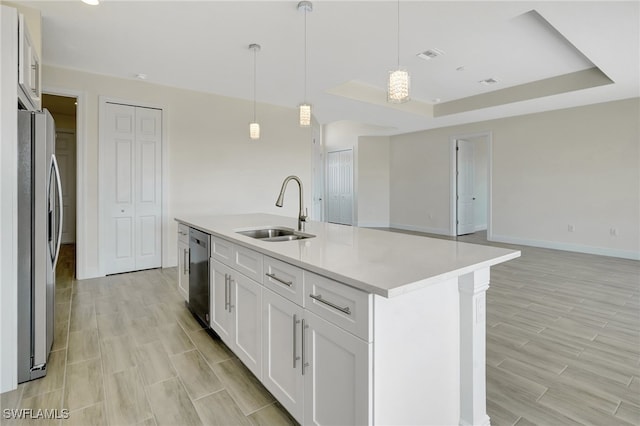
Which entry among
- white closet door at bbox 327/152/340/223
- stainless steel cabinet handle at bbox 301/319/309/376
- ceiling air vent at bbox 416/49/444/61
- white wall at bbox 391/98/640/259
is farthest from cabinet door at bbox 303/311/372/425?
white closet door at bbox 327/152/340/223

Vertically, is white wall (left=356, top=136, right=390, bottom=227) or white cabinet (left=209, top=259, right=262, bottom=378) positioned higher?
white wall (left=356, top=136, right=390, bottom=227)

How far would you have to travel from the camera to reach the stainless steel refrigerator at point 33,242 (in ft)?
6.34

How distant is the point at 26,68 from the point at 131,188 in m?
2.47

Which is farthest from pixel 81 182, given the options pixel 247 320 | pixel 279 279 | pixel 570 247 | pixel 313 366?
pixel 570 247

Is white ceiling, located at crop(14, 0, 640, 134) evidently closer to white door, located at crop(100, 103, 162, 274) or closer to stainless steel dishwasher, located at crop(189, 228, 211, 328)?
white door, located at crop(100, 103, 162, 274)

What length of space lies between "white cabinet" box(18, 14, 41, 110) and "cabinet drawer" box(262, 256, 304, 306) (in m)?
1.92

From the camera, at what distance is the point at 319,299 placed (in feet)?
4.32

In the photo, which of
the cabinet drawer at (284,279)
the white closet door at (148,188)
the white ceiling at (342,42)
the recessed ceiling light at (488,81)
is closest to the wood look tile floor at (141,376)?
the cabinet drawer at (284,279)

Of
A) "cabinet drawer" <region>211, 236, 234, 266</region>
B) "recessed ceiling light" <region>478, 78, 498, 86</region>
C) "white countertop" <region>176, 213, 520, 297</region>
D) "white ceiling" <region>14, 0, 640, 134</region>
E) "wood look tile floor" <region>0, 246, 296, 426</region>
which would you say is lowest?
"wood look tile floor" <region>0, 246, 296, 426</region>

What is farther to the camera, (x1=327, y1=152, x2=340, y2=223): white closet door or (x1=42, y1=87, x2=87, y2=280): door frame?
(x1=327, y1=152, x2=340, y2=223): white closet door

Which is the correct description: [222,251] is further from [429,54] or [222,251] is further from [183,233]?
[429,54]

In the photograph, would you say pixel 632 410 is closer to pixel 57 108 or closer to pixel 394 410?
pixel 394 410

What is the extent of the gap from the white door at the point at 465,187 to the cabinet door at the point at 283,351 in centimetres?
683

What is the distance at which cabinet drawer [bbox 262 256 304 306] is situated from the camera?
1452mm
